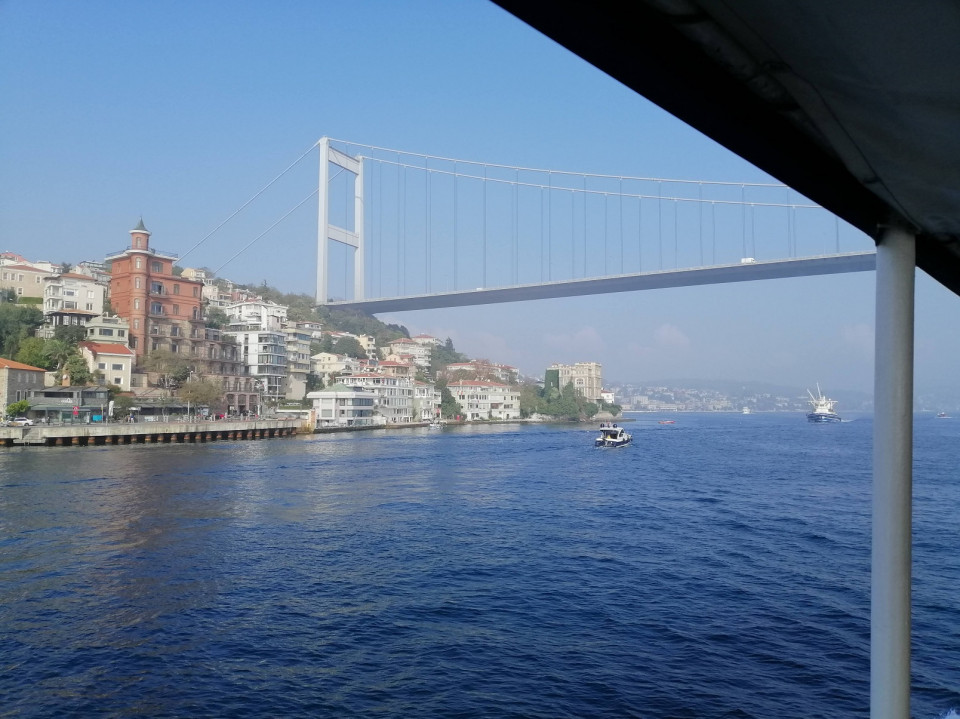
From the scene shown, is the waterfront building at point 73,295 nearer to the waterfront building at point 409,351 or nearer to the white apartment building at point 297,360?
the white apartment building at point 297,360

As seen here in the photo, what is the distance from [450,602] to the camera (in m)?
4.77

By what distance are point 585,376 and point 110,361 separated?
29996mm

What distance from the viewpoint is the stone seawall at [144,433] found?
52.6 ft

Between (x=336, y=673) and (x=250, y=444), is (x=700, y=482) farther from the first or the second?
(x=250, y=444)

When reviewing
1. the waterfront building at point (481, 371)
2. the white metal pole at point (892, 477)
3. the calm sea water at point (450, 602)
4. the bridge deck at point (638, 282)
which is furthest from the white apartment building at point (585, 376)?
the white metal pole at point (892, 477)

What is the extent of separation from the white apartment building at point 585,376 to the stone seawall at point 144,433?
24595mm

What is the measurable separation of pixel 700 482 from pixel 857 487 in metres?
2.21

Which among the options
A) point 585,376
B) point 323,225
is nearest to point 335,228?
point 323,225

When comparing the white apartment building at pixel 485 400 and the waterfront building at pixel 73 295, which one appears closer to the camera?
the waterfront building at pixel 73 295

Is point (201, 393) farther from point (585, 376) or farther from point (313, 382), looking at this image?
point (585, 376)

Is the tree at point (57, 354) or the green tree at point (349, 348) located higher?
the green tree at point (349, 348)

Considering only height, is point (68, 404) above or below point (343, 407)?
above

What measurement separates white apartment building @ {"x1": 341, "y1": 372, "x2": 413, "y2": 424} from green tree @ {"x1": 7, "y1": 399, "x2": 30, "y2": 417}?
1261 centimetres

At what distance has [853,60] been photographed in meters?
0.77
